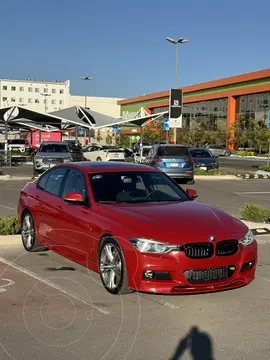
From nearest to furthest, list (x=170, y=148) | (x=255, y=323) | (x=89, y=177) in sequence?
(x=255, y=323)
(x=89, y=177)
(x=170, y=148)

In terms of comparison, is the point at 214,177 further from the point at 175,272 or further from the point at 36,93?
the point at 36,93

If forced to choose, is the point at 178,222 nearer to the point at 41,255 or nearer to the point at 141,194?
the point at 141,194

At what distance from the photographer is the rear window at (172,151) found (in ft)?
67.4

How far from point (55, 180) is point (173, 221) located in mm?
2530

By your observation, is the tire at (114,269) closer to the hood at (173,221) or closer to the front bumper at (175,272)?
the front bumper at (175,272)

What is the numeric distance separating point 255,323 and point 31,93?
435 ft

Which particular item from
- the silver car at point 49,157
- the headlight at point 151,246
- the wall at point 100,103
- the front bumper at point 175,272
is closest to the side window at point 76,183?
the headlight at point 151,246

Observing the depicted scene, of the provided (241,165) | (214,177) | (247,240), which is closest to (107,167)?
(247,240)

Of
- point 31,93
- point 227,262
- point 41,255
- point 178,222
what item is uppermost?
point 31,93

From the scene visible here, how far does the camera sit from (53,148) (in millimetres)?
25703

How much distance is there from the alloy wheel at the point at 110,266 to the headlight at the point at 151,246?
0.32 metres

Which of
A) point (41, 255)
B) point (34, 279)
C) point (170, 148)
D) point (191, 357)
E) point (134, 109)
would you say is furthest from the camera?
point (134, 109)

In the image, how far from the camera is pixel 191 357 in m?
3.95

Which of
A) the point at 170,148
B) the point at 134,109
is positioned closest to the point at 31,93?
the point at 134,109
